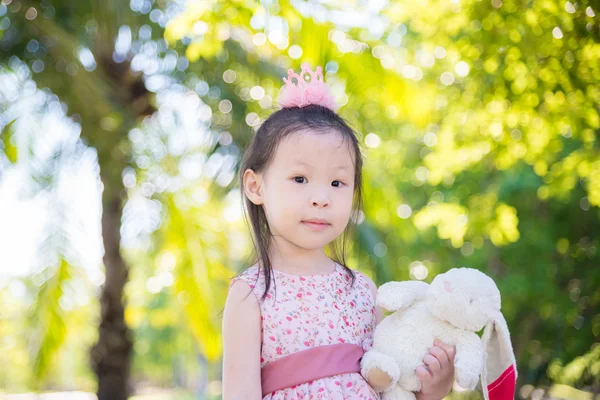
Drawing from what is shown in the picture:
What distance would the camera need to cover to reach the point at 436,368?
1986 millimetres

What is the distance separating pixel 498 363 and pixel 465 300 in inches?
9.5

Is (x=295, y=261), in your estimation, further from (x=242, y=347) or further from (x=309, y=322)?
(x=242, y=347)

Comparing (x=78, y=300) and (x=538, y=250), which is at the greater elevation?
(x=78, y=300)

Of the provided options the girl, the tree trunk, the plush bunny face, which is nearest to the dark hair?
the girl

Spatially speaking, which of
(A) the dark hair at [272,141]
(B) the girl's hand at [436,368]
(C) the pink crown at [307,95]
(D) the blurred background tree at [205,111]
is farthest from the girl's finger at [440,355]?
(D) the blurred background tree at [205,111]

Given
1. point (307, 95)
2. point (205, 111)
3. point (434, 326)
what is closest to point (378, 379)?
point (434, 326)

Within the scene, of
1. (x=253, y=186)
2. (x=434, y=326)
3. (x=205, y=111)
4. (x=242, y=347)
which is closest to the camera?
(x=242, y=347)

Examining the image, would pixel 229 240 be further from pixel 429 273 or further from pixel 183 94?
pixel 429 273

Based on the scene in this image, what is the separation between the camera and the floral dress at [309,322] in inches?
76.5

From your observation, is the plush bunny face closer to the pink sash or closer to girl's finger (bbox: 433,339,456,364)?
girl's finger (bbox: 433,339,456,364)

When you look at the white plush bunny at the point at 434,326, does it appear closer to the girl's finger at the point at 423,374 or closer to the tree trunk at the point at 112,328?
the girl's finger at the point at 423,374

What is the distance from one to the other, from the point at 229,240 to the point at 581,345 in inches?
303

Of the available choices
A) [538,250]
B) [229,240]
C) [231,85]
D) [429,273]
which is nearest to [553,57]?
[231,85]

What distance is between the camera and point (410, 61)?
26.0ft
